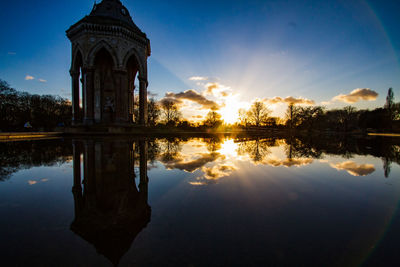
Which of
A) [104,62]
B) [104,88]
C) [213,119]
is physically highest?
[104,62]

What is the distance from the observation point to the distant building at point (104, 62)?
1944cm

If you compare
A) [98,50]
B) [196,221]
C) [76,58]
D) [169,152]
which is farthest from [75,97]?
[196,221]

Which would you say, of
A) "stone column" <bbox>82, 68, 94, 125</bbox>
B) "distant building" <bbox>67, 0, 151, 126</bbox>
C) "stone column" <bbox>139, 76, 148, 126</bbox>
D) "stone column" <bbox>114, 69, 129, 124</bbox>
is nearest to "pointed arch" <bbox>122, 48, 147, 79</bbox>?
"distant building" <bbox>67, 0, 151, 126</bbox>

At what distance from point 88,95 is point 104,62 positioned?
512cm

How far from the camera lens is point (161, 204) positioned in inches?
80.4

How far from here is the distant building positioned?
19.4 metres

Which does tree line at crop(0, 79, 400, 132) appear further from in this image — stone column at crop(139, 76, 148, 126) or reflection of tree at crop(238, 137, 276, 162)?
reflection of tree at crop(238, 137, 276, 162)

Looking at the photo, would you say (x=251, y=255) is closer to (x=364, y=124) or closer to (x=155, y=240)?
(x=155, y=240)

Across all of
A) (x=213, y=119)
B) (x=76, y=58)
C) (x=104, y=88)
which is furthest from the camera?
(x=213, y=119)

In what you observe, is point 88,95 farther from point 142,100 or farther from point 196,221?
point 196,221

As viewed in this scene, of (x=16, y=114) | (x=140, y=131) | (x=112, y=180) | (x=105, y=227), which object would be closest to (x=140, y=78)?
(x=140, y=131)

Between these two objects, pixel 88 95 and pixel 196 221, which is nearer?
pixel 196 221

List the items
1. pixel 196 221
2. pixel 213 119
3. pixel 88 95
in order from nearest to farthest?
1. pixel 196 221
2. pixel 88 95
3. pixel 213 119

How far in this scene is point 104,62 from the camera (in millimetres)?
21562
